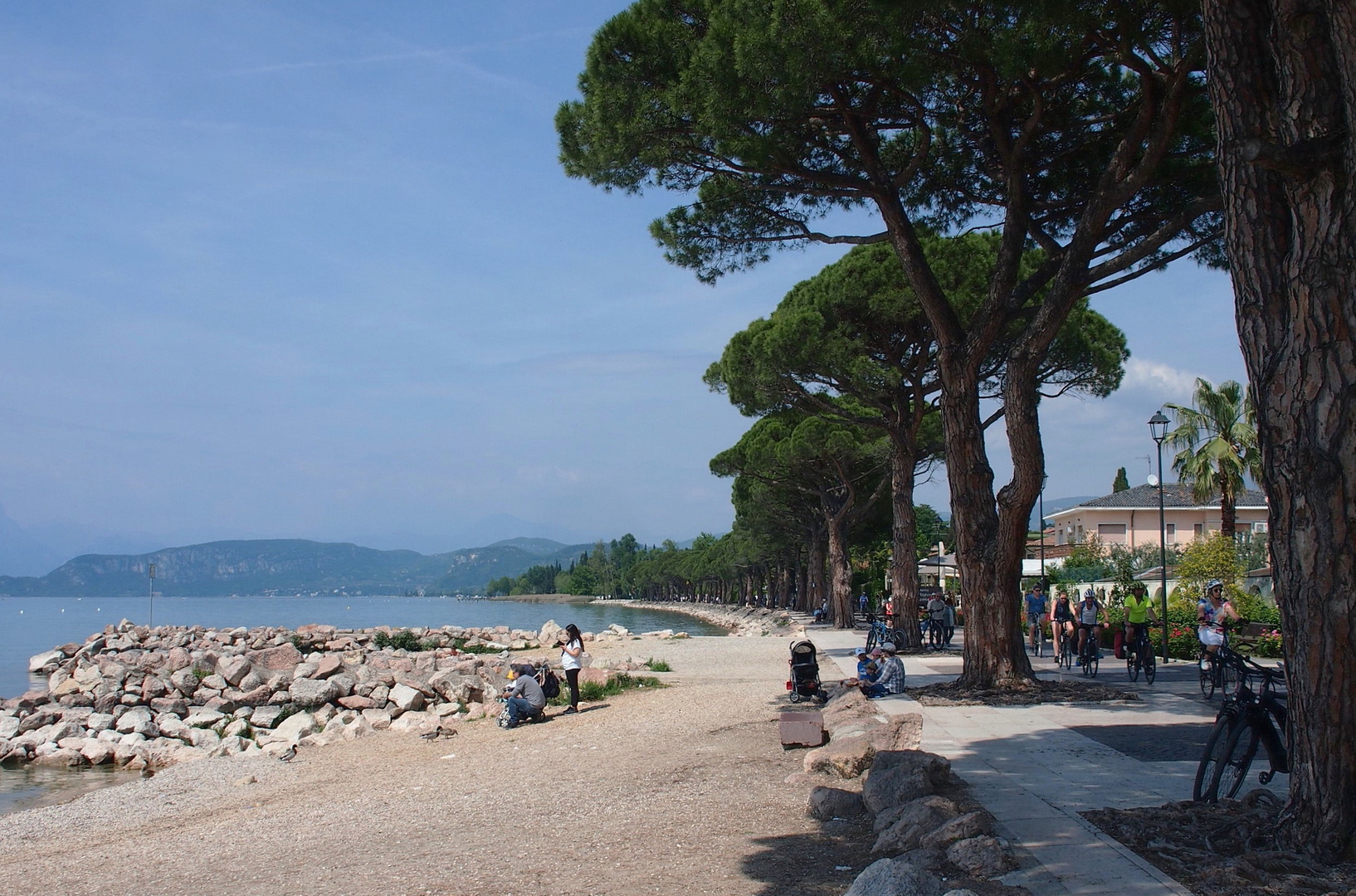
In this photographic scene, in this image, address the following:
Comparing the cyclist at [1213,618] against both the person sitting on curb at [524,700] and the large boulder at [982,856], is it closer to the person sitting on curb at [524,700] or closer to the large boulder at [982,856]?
the large boulder at [982,856]

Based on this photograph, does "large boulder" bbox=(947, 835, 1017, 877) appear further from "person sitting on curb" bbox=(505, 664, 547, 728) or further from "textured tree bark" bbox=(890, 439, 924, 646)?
"textured tree bark" bbox=(890, 439, 924, 646)

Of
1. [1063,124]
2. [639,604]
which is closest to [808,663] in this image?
[1063,124]

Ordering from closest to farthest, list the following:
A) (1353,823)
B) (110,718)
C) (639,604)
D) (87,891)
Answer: (1353,823)
(87,891)
(110,718)
(639,604)

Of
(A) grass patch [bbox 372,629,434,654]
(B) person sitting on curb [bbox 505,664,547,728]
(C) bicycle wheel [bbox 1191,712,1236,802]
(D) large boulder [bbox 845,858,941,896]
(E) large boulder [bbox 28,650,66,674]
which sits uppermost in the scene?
(C) bicycle wheel [bbox 1191,712,1236,802]

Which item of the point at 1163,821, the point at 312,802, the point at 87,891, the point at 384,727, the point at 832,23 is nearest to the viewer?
the point at 1163,821

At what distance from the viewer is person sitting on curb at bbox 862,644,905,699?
39.9 ft

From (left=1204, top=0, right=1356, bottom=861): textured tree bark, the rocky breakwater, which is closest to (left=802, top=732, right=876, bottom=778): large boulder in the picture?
(left=1204, top=0, right=1356, bottom=861): textured tree bark

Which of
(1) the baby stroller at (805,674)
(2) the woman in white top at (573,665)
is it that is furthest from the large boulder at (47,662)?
(1) the baby stroller at (805,674)

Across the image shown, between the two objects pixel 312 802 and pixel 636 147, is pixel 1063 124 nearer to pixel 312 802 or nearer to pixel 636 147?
pixel 636 147

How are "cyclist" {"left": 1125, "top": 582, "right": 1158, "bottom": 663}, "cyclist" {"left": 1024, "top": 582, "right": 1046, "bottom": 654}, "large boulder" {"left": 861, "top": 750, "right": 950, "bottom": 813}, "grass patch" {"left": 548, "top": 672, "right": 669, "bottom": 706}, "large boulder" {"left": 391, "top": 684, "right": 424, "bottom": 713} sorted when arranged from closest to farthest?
"large boulder" {"left": 861, "top": 750, "right": 950, "bottom": 813} < "cyclist" {"left": 1125, "top": 582, "right": 1158, "bottom": 663} < "grass patch" {"left": 548, "top": 672, "right": 669, "bottom": 706} < "large boulder" {"left": 391, "top": 684, "right": 424, "bottom": 713} < "cyclist" {"left": 1024, "top": 582, "right": 1046, "bottom": 654}

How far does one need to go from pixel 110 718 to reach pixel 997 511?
44.4ft

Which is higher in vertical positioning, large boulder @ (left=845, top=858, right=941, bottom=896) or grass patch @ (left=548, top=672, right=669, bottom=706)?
large boulder @ (left=845, top=858, right=941, bottom=896)

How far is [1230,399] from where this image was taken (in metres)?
27.5

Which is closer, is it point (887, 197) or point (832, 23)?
point (832, 23)
